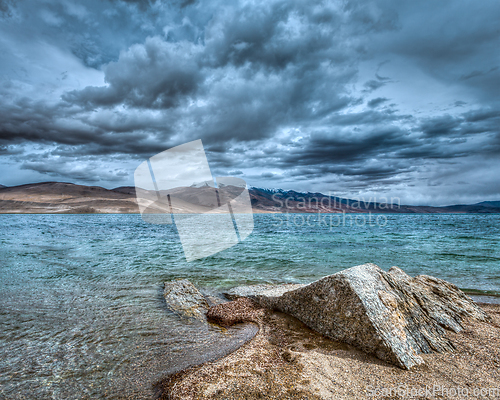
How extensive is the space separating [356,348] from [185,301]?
17.2 ft

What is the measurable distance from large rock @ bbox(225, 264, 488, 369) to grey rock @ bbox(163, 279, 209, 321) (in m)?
2.62

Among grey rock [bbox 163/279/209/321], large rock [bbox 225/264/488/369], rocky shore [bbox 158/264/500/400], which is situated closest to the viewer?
rocky shore [bbox 158/264/500/400]

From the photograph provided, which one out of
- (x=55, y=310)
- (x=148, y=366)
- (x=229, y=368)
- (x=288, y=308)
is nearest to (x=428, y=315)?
(x=288, y=308)

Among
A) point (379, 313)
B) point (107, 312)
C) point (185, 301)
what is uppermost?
point (379, 313)

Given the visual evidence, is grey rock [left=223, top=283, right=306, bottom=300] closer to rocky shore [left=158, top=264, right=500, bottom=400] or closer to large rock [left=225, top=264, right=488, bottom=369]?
rocky shore [left=158, top=264, right=500, bottom=400]

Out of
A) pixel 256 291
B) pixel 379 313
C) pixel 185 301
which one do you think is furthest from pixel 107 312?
pixel 379 313

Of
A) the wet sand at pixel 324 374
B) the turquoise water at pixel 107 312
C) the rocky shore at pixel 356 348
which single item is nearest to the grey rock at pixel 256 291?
the rocky shore at pixel 356 348

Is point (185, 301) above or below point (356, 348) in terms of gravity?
above

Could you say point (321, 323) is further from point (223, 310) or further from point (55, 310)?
point (55, 310)

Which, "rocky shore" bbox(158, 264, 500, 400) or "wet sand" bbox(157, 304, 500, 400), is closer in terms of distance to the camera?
"wet sand" bbox(157, 304, 500, 400)

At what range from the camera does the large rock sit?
4844 millimetres

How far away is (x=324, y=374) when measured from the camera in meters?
4.22

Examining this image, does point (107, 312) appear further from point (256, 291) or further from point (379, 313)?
point (379, 313)

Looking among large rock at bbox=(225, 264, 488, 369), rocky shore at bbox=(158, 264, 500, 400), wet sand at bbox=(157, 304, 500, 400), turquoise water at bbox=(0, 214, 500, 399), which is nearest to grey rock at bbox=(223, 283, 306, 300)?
rocky shore at bbox=(158, 264, 500, 400)
